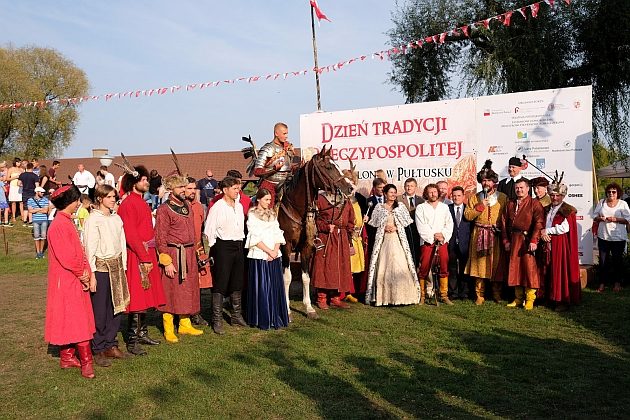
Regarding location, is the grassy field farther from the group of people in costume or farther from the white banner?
the white banner

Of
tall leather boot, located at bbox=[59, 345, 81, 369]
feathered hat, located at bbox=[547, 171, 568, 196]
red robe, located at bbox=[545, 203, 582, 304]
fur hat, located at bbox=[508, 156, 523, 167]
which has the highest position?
fur hat, located at bbox=[508, 156, 523, 167]

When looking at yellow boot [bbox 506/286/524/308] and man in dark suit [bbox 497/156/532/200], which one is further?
man in dark suit [bbox 497/156/532/200]

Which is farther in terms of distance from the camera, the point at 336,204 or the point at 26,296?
the point at 26,296

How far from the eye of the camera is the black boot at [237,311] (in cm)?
793

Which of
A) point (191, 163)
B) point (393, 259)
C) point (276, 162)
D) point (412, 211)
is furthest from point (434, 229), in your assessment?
point (191, 163)

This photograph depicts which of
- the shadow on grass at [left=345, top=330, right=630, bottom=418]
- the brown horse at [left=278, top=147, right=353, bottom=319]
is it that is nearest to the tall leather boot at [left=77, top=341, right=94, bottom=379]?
the shadow on grass at [left=345, top=330, right=630, bottom=418]

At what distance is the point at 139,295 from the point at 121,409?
1716 mm

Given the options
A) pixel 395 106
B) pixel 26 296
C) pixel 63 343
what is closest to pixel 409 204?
pixel 395 106

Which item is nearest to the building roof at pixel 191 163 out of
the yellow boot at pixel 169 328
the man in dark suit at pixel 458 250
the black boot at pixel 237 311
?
the man in dark suit at pixel 458 250

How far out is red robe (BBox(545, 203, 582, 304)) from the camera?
8477mm

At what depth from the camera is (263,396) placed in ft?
17.4

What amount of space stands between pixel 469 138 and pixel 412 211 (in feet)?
6.25

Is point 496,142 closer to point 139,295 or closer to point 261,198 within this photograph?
point 261,198

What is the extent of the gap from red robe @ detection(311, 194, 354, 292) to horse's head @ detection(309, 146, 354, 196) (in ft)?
3.34
